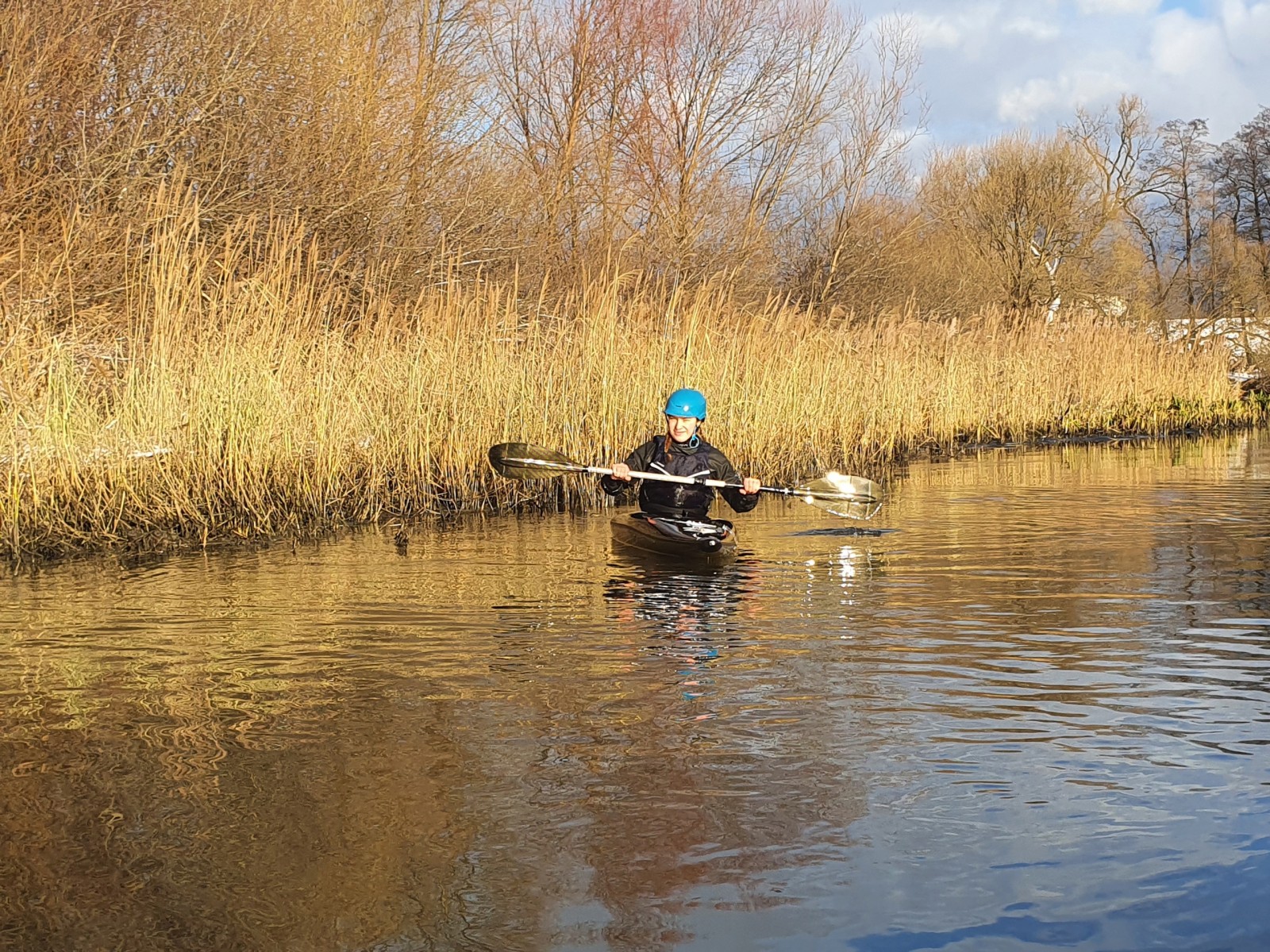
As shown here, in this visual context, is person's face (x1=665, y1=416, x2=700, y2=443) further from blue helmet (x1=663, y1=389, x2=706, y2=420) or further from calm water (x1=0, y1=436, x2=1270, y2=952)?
calm water (x1=0, y1=436, x2=1270, y2=952)

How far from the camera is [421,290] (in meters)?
13.2

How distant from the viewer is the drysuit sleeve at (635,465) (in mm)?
9406

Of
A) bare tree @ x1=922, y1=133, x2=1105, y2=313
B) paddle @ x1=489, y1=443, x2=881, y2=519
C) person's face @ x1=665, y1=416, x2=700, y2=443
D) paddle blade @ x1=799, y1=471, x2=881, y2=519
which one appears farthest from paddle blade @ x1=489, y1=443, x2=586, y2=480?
bare tree @ x1=922, y1=133, x2=1105, y2=313

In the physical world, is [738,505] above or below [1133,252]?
below

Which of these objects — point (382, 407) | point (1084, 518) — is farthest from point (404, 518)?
point (1084, 518)

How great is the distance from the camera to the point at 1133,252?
35438mm

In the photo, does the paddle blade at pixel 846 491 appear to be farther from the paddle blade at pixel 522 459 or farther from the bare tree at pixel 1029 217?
the bare tree at pixel 1029 217

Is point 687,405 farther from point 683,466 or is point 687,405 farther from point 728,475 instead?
Answer: point 728,475

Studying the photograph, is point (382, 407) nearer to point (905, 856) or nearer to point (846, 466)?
point (846, 466)

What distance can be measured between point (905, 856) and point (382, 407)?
7857 millimetres

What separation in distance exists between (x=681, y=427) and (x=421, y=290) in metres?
4.68

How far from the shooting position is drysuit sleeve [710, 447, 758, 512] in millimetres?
9394

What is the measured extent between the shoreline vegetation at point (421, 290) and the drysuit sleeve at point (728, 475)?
→ 239 cm

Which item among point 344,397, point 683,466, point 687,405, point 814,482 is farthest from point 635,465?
point 344,397
